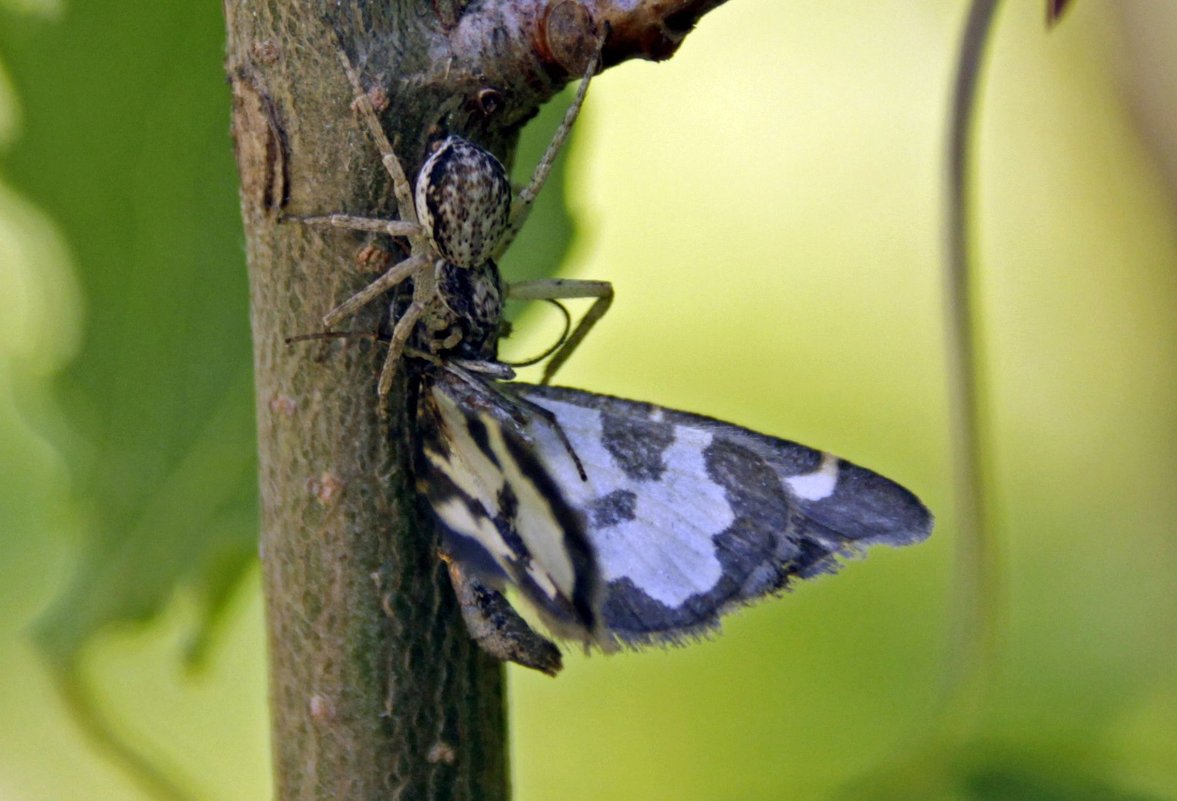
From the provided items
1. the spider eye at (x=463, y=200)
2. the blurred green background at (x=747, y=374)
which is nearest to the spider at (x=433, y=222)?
the spider eye at (x=463, y=200)

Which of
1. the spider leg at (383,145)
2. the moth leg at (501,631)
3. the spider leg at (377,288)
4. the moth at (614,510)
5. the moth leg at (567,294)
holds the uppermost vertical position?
the moth leg at (567,294)

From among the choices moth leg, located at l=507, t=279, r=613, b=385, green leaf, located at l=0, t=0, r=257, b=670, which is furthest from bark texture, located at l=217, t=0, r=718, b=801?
green leaf, located at l=0, t=0, r=257, b=670

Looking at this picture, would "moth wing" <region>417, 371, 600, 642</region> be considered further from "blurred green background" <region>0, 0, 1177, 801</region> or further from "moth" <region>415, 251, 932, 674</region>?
"blurred green background" <region>0, 0, 1177, 801</region>

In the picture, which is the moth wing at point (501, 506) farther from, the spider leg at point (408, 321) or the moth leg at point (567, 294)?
the moth leg at point (567, 294)

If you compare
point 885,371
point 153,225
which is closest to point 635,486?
point 153,225

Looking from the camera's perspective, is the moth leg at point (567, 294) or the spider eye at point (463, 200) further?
the moth leg at point (567, 294)

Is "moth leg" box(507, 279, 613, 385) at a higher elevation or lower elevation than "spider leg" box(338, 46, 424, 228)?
higher

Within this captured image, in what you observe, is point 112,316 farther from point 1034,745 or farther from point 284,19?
point 1034,745
